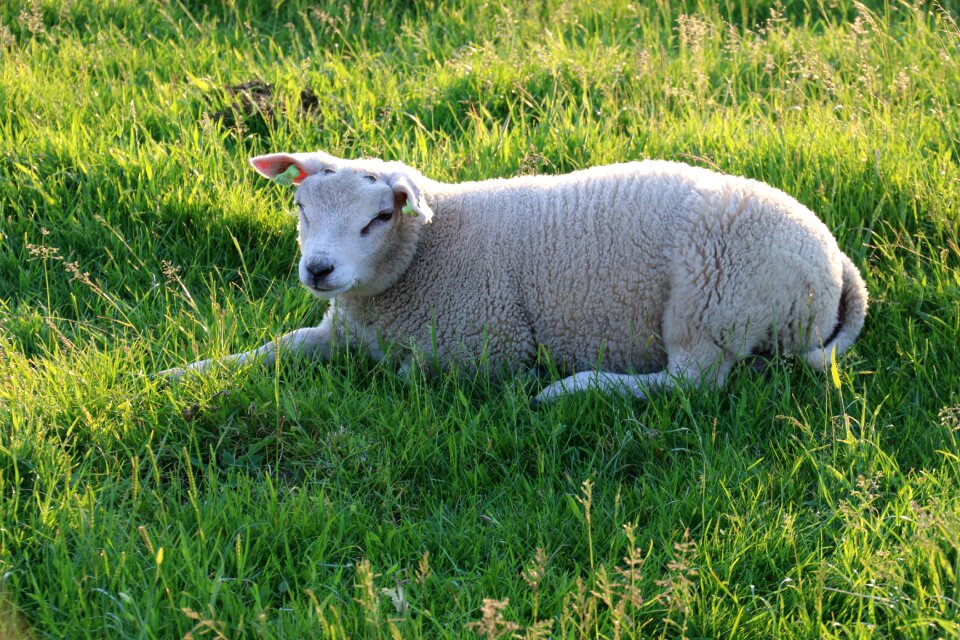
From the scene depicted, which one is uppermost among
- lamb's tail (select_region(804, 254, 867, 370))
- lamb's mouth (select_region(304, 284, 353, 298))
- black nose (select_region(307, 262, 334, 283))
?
black nose (select_region(307, 262, 334, 283))

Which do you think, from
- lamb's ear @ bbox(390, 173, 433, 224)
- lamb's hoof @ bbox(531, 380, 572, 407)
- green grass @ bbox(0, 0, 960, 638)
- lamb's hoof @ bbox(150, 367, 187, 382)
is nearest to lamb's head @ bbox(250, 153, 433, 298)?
lamb's ear @ bbox(390, 173, 433, 224)

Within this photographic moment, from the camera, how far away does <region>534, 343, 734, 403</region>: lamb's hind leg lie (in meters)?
3.71

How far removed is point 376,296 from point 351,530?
4.37 feet

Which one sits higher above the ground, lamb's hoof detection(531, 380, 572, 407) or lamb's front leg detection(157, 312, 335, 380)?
lamb's front leg detection(157, 312, 335, 380)

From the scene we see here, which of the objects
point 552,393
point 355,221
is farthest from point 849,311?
point 355,221

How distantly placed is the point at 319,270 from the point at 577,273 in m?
1.00

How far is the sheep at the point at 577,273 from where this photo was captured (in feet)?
12.6

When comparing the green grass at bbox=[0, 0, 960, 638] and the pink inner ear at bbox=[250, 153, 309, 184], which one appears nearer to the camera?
the green grass at bbox=[0, 0, 960, 638]

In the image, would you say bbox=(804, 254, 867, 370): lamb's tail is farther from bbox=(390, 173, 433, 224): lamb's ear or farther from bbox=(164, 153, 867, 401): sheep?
bbox=(390, 173, 433, 224): lamb's ear

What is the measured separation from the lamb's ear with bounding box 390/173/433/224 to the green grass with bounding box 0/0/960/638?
2.08 ft

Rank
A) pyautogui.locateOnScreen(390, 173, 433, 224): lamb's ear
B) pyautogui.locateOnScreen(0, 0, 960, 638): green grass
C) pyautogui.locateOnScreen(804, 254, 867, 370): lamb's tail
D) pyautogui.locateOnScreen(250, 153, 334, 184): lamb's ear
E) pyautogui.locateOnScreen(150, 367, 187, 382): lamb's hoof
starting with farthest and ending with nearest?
pyautogui.locateOnScreen(250, 153, 334, 184): lamb's ear < pyautogui.locateOnScreen(804, 254, 867, 370): lamb's tail < pyautogui.locateOnScreen(390, 173, 433, 224): lamb's ear < pyautogui.locateOnScreen(150, 367, 187, 382): lamb's hoof < pyautogui.locateOnScreen(0, 0, 960, 638): green grass

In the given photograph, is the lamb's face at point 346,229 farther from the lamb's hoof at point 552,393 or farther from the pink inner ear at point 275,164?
the lamb's hoof at point 552,393

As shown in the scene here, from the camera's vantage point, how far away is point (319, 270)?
3705 millimetres

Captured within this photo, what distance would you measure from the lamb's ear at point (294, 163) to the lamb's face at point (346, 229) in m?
0.09
